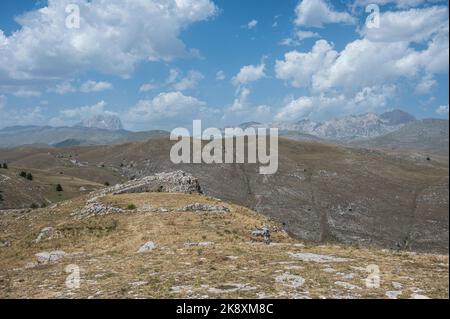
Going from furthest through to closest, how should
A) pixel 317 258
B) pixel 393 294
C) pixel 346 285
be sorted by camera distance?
pixel 317 258 < pixel 346 285 < pixel 393 294

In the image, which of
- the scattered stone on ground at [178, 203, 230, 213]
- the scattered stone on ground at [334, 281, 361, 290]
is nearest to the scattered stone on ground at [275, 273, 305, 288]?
the scattered stone on ground at [334, 281, 361, 290]

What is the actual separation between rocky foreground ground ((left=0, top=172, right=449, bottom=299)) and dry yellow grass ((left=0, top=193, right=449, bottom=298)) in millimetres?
57

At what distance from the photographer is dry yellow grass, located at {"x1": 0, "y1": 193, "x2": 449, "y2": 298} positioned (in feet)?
59.3

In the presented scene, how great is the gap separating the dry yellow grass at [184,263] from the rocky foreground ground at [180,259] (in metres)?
0.06

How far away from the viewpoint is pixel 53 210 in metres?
44.8

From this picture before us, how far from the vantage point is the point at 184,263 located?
77.1 feet

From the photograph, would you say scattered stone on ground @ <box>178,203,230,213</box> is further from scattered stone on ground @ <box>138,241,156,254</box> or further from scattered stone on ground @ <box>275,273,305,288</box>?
scattered stone on ground @ <box>275,273,305,288</box>

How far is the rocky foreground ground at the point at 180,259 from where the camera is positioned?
18.2 metres

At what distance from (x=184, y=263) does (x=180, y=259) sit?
126 centimetres

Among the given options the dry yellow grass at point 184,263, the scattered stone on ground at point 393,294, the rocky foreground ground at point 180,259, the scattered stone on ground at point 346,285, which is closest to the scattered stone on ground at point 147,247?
the rocky foreground ground at point 180,259

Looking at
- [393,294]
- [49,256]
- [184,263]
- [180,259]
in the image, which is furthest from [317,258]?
[49,256]

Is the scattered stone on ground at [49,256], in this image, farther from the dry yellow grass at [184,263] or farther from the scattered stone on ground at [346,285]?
the scattered stone on ground at [346,285]

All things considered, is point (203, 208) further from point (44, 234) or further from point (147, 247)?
point (44, 234)
